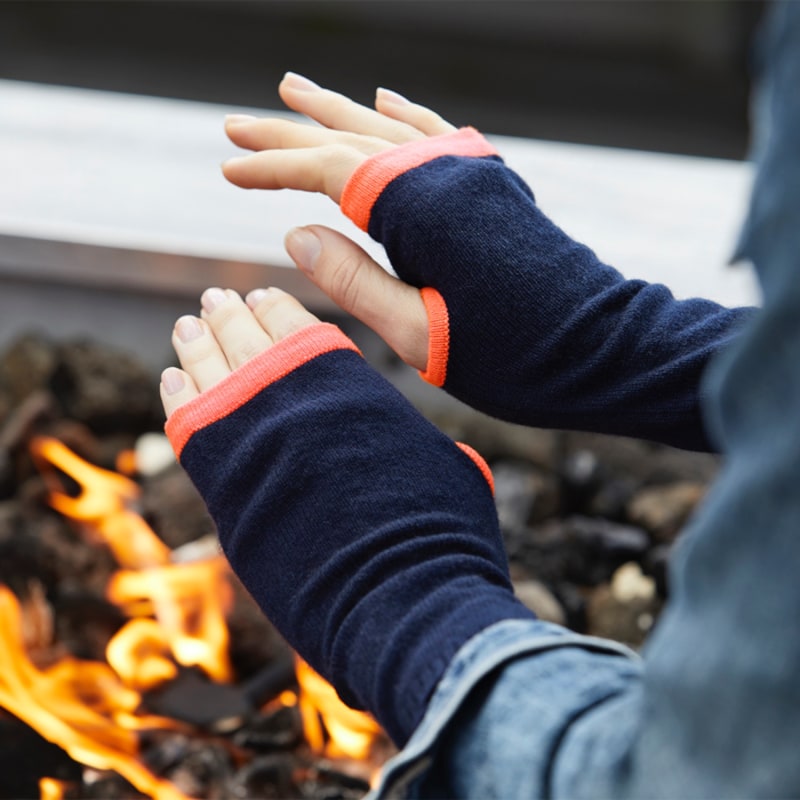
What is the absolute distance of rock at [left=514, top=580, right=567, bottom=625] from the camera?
1.17m

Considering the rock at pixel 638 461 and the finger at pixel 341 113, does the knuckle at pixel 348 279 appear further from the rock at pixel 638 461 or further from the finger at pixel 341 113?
the rock at pixel 638 461

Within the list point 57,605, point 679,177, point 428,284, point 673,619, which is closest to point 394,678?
point 673,619

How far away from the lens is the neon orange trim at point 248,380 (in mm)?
681

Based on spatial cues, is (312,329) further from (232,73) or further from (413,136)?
(232,73)

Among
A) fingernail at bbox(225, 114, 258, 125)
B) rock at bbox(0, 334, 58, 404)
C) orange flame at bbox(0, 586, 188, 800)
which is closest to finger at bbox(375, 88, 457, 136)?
fingernail at bbox(225, 114, 258, 125)

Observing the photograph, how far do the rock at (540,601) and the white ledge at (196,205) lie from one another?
1.33 ft

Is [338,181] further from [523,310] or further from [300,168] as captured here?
[523,310]

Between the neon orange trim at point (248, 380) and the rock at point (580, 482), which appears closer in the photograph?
the neon orange trim at point (248, 380)

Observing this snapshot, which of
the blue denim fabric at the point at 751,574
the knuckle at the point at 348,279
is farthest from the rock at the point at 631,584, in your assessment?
the blue denim fabric at the point at 751,574

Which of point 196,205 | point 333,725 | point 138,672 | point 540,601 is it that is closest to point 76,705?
point 138,672

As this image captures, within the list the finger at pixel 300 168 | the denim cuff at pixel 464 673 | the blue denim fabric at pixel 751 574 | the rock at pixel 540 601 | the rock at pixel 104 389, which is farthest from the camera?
the rock at pixel 104 389

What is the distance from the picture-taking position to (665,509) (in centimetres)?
141

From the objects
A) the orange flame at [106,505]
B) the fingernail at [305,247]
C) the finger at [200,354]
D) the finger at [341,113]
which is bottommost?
the orange flame at [106,505]

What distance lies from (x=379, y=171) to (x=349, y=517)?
269 mm
